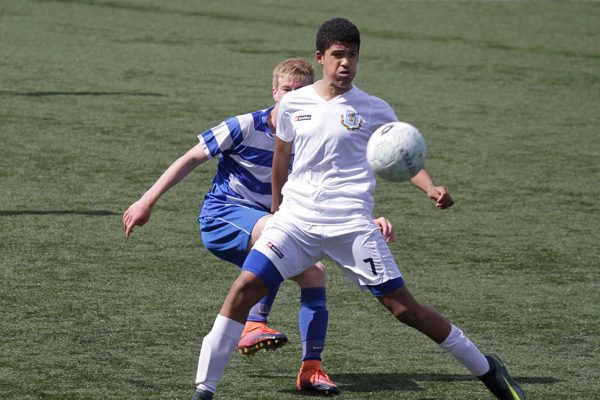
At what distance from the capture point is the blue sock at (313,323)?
5594 mm

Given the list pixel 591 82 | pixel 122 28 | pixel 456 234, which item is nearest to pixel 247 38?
pixel 122 28

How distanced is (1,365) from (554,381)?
2630 mm

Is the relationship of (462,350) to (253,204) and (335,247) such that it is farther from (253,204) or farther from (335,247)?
(253,204)

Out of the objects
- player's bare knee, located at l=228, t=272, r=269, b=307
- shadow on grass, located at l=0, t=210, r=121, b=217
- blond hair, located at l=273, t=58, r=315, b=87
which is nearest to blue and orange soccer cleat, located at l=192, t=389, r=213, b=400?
player's bare knee, located at l=228, t=272, r=269, b=307

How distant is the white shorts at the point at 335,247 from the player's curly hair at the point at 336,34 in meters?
0.75

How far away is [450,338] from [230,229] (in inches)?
52.0

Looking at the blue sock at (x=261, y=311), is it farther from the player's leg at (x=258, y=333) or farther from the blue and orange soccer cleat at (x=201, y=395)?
the blue and orange soccer cleat at (x=201, y=395)

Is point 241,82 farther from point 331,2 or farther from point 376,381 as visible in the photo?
point 376,381

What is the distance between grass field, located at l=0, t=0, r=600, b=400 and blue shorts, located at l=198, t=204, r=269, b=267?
0.56 m

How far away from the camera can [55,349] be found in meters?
5.98

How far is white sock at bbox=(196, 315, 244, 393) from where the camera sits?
4922 mm

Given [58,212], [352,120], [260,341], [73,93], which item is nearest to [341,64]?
[352,120]

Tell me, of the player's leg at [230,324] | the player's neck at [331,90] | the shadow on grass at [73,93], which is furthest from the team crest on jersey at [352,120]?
the shadow on grass at [73,93]

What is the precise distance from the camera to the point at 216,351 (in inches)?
194
